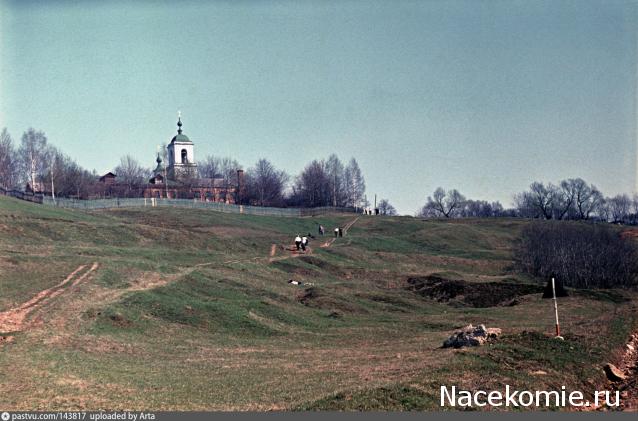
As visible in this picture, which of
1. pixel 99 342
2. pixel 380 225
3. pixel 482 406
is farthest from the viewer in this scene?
pixel 380 225

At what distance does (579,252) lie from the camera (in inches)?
2721

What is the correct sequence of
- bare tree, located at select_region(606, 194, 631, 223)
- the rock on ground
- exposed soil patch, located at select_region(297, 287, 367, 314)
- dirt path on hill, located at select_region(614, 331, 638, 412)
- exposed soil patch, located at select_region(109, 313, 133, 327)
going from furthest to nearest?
1. bare tree, located at select_region(606, 194, 631, 223)
2. exposed soil patch, located at select_region(297, 287, 367, 314)
3. exposed soil patch, located at select_region(109, 313, 133, 327)
4. the rock on ground
5. dirt path on hill, located at select_region(614, 331, 638, 412)

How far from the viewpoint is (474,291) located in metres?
53.9

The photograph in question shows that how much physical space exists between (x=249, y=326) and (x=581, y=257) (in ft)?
135

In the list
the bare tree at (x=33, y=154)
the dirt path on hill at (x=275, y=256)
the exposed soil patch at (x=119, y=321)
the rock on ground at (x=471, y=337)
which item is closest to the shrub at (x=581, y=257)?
the dirt path on hill at (x=275, y=256)

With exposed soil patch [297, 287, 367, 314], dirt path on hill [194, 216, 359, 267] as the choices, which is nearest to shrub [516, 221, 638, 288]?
dirt path on hill [194, 216, 359, 267]

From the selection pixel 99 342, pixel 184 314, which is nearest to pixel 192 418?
pixel 99 342

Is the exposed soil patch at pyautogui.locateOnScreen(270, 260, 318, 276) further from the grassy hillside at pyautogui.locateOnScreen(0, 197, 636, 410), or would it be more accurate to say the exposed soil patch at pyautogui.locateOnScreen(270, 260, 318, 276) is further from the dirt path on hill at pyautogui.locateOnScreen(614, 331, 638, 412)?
the dirt path on hill at pyautogui.locateOnScreen(614, 331, 638, 412)

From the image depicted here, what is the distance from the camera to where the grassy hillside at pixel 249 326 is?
21.1 m

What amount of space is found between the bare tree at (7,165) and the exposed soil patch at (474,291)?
259ft

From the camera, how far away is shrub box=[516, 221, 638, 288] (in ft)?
215

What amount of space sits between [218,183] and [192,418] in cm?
14287

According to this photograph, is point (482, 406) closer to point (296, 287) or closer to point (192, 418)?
point (192, 418)

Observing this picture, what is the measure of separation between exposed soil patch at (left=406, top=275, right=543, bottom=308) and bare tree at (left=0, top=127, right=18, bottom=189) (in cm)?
7896
